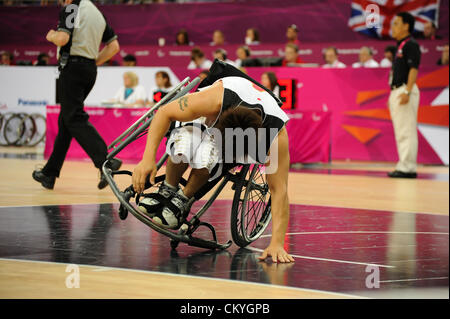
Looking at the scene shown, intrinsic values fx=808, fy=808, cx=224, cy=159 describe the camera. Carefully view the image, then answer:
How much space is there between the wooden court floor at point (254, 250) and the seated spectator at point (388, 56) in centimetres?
537

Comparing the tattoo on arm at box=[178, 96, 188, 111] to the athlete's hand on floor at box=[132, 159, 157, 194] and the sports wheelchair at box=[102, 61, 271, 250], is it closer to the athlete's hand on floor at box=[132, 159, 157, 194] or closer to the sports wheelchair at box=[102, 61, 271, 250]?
the athlete's hand on floor at box=[132, 159, 157, 194]

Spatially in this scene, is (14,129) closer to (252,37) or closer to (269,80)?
(252,37)

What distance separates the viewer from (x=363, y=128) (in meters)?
13.8

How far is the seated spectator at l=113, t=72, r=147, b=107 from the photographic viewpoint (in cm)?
1366

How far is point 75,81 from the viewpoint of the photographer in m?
7.85

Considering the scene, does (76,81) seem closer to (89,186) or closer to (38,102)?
(89,186)

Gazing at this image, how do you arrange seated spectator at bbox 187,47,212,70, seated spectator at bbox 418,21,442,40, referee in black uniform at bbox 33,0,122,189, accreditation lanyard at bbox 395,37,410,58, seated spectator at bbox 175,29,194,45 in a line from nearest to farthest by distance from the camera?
referee in black uniform at bbox 33,0,122,189
accreditation lanyard at bbox 395,37,410,58
seated spectator at bbox 187,47,212,70
seated spectator at bbox 418,21,442,40
seated spectator at bbox 175,29,194,45

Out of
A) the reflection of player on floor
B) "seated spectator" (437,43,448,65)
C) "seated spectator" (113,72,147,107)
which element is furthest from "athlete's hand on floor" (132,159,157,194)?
"seated spectator" (437,43,448,65)

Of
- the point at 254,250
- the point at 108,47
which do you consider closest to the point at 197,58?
the point at 108,47

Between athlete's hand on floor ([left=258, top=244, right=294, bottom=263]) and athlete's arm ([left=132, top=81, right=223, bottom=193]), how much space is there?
76 centimetres

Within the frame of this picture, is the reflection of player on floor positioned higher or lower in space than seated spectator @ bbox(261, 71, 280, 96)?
lower
